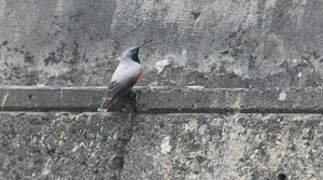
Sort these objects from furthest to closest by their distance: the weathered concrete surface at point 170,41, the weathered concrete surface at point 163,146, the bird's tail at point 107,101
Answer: the weathered concrete surface at point 170,41
the bird's tail at point 107,101
the weathered concrete surface at point 163,146

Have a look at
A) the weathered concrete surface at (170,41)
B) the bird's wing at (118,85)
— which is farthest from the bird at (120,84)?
the weathered concrete surface at (170,41)

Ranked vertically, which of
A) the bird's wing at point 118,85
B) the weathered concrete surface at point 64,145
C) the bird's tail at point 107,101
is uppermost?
the bird's wing at point 118,85

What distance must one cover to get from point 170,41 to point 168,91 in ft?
3.15

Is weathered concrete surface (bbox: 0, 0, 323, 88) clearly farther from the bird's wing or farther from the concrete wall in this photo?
the bird's wing

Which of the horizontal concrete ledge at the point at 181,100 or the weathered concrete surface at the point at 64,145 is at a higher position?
the horizontal concrete ledge at the point at 181,100

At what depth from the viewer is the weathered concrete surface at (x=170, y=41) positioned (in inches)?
192

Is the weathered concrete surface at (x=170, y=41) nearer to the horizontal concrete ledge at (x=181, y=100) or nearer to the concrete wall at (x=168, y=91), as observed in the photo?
the concrete wall at (x=168, y=91)

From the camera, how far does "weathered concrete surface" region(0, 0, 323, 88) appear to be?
192 inches

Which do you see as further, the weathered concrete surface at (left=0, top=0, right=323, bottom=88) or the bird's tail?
the weathered concrete surface at (left=0, top=0, right=323, bottom=88)

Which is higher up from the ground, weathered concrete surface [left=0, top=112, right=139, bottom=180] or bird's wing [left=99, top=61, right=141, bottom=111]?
bird's wing [left=99, top=61, right=141, bottom=111]

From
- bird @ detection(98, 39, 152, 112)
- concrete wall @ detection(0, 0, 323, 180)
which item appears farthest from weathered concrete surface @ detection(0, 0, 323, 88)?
bird @ detection(98, 39, 152, 112)

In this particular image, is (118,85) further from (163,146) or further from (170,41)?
(170,41)

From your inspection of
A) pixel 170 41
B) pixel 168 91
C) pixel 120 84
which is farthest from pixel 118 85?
pixel 170 41

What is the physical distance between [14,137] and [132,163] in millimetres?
555
